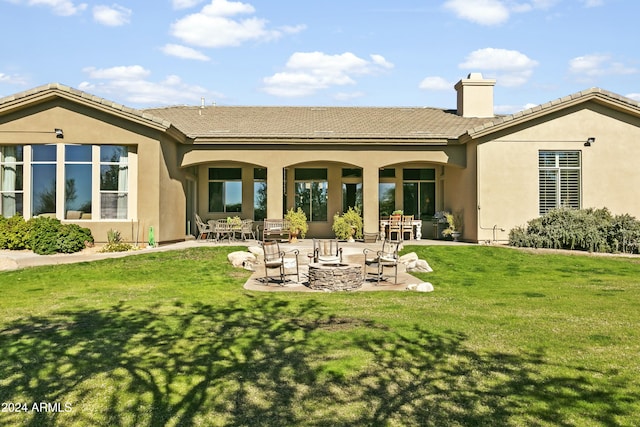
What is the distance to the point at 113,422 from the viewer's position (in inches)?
139

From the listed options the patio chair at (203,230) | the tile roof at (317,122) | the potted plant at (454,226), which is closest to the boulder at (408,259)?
the potted plant at (454,226)

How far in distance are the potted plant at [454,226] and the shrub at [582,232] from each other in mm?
2217

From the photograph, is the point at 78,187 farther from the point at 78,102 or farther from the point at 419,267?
the point at 419,267

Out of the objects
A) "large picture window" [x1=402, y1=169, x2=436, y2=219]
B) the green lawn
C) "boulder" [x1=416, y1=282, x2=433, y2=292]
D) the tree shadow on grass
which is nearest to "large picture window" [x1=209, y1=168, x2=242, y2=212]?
"large picture window" [x1=402, y1=169, x2=436, y2=219]

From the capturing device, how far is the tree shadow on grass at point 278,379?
3650 mm

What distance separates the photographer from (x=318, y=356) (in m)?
5.06

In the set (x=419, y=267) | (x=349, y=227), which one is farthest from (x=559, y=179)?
(x=419, y=267)

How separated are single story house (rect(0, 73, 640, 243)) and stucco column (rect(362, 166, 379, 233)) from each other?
39mm

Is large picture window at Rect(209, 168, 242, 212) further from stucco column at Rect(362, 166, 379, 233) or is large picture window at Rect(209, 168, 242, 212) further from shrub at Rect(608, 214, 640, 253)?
shrub at Rect(608, 214, 640, 253)

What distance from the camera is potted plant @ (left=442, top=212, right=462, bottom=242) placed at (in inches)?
703

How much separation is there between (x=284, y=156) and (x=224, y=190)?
403 cm

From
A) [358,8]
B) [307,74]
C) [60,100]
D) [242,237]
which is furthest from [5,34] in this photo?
[307,74]

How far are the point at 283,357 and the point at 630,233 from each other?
13994 mm

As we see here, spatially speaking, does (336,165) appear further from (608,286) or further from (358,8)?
(608,286)
